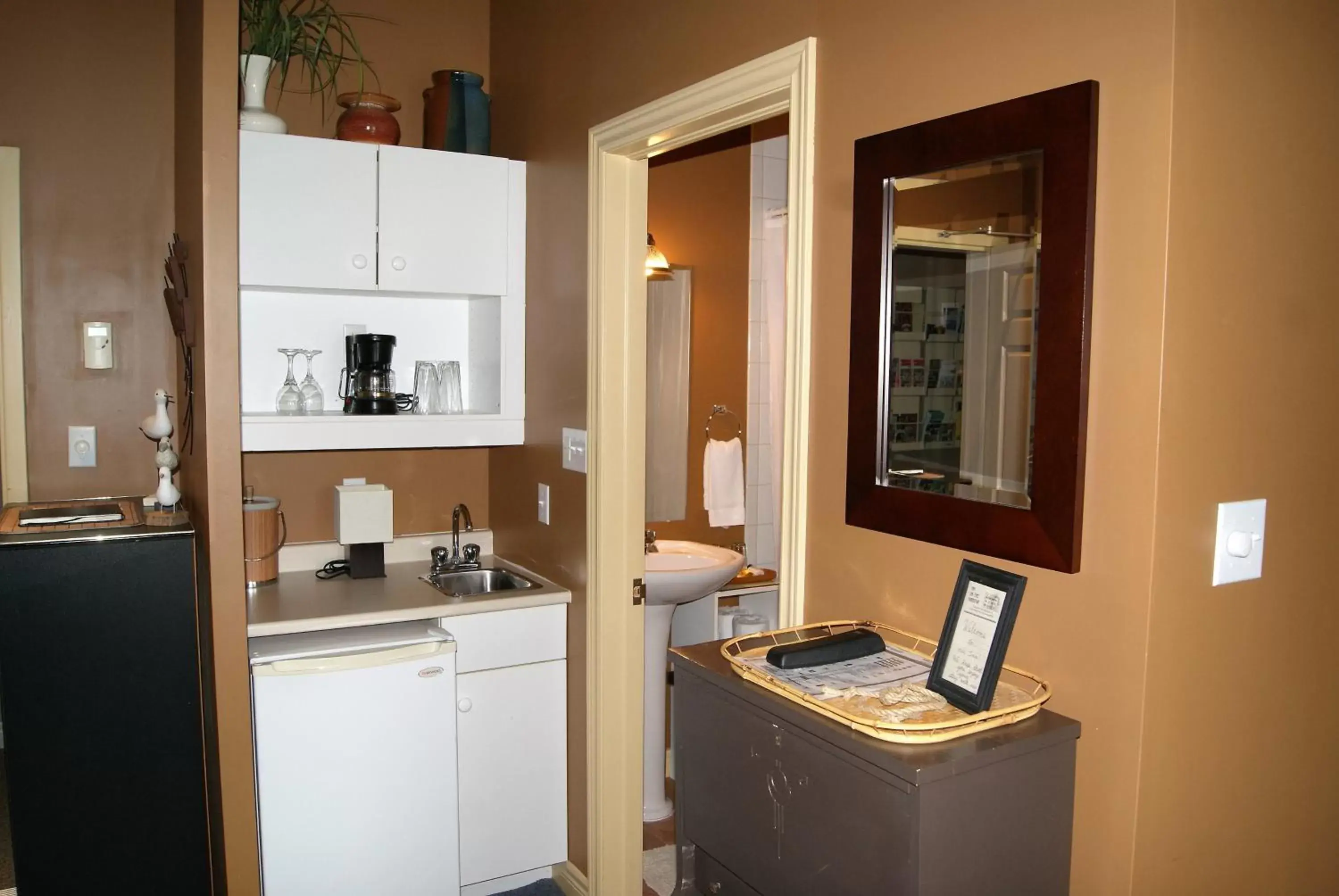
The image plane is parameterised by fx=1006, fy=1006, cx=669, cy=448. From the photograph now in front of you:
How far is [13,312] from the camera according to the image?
2.81 m

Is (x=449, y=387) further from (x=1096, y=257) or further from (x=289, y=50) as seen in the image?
(x=1096, y=257)

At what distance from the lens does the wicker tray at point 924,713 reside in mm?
1246

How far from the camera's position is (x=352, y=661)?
2543 mm

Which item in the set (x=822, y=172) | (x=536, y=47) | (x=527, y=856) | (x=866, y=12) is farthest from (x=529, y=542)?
(x=866, y=12)

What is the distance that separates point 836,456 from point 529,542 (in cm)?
153

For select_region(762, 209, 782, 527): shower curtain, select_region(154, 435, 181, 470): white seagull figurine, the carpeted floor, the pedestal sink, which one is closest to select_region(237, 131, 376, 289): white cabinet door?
select_region(154, 435, 181, 470): white seagull figurine

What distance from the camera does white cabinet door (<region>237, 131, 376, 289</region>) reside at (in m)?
2.65

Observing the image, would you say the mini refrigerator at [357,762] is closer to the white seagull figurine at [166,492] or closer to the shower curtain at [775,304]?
the white seagull figurine at [166,492]

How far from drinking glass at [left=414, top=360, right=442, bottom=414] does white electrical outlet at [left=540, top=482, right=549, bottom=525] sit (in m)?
0.41

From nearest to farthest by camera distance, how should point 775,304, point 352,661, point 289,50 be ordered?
1. point 352,661
2. point 289,50
3. point 775,304

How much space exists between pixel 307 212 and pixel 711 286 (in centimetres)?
144

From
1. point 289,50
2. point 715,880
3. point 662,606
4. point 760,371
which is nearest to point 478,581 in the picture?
point 662,606

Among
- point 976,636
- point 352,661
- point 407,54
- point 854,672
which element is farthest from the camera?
point 407,54

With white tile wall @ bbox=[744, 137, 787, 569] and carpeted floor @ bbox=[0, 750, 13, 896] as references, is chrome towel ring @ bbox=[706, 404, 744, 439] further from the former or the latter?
carpeted floor @ bbox=[0, 750, 13, 896]
